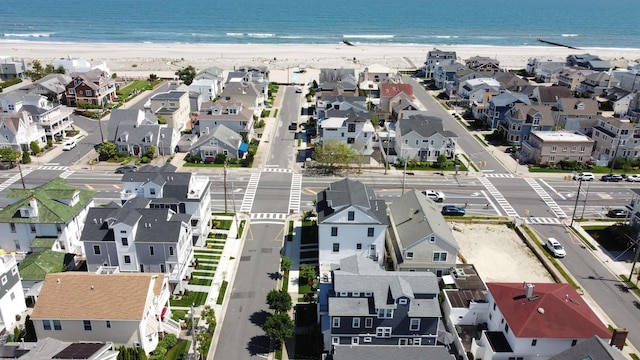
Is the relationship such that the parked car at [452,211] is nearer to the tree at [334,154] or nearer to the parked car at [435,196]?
the parked car at [435,196]

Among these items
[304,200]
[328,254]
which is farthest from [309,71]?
[328,254]

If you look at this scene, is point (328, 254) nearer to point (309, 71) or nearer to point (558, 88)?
point (558, 88)

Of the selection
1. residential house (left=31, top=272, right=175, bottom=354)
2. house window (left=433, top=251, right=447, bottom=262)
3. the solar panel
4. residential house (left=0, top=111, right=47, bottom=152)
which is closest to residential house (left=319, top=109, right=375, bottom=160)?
house window (left=433, top=251, right=447, bottom=262)

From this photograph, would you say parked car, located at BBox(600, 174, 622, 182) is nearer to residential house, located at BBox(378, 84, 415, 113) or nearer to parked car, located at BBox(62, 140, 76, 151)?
residential house, located at BBox(378, 84, 415, 113)

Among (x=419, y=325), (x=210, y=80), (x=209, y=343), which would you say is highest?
(x=210, y=80)

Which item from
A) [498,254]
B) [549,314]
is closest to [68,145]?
[498,254]

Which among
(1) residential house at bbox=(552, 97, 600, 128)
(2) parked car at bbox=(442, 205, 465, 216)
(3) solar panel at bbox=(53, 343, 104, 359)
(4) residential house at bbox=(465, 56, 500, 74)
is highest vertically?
(4) residential house at bbox=(465, 56, 500, 74)
